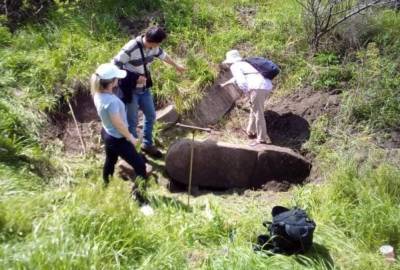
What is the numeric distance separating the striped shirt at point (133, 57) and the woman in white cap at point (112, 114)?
795 millimetres

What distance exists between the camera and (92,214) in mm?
4422

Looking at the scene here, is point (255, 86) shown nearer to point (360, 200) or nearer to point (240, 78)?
point (240, 78)

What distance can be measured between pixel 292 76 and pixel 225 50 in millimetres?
1160

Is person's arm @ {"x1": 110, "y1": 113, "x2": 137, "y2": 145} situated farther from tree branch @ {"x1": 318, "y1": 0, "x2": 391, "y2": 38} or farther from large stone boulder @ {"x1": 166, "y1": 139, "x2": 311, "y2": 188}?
tree branch @ {"x1": 318, "y1": 0, "x2": 391, "y2": 38}

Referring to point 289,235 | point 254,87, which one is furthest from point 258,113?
point 289,235

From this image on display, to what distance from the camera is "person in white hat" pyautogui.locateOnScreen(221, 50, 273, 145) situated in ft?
22.6

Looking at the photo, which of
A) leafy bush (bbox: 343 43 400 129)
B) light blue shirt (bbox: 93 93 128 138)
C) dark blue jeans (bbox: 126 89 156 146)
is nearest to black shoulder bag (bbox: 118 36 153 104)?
dark blue jeans (bbox: 126 89 156 146)

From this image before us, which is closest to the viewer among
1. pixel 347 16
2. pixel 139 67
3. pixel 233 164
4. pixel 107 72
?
pixel 107 72

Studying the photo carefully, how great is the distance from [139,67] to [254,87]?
5.02 ft

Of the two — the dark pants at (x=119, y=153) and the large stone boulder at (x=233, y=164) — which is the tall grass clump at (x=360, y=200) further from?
the dark pants at (x=119, y=153)

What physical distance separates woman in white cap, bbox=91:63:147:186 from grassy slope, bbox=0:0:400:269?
510 mm

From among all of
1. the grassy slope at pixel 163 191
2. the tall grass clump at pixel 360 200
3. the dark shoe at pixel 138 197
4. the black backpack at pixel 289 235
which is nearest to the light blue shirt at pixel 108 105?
the grassy slope at pixel 163 191

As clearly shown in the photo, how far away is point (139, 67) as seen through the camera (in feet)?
20.4

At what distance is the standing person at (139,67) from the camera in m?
5.95
